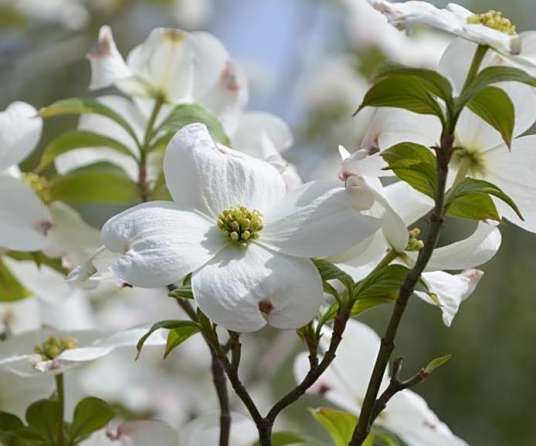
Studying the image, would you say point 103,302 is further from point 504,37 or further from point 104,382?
point 504,37

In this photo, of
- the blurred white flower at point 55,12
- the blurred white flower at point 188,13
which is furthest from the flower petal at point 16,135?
the blurred white flower at point 188,13

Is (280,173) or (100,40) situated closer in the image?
(280,173)

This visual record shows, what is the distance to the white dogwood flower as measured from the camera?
1.56 ft

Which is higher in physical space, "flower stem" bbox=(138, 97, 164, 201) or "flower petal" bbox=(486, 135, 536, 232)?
"flower petal" bbox=(486, 135, 536, 232)

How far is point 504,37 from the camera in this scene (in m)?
0.47

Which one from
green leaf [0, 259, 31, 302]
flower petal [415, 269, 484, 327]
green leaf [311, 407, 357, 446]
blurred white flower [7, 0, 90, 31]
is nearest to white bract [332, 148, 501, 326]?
flower petal [415, 269, 484, 327]

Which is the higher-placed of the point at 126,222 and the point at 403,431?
the point at 126,222

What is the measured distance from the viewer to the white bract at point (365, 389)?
70 cm

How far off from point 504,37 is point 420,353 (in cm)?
246

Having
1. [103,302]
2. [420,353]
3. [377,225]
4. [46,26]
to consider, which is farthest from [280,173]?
[420,353]

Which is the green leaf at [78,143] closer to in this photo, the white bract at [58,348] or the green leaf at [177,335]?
the white bract at [58,348]

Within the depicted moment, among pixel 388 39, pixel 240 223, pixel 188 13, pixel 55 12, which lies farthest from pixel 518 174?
pixel 188 13

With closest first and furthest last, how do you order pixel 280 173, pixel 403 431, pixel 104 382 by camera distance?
1. pixel 280 173
2. pixel 403 431
3. pixel 104 382

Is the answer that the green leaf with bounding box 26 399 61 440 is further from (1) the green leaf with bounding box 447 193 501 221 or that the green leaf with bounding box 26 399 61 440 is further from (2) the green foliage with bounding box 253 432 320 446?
(1) the green leaf with bounding box 447 193 501 221
